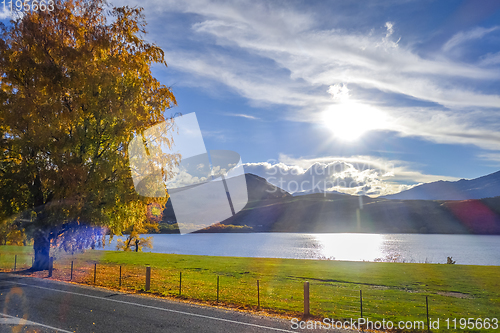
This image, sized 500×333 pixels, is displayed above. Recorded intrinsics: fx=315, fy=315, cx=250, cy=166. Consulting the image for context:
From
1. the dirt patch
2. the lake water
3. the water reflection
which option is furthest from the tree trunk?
the lake water

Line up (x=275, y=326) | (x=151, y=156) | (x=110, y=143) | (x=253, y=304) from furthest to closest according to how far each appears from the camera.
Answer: (x=151, y=156)
(x=110, y=143)
(x=253, y=304)
(x=275, y=326)

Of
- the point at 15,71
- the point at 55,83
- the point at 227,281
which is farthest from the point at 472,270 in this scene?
the point at 15,71

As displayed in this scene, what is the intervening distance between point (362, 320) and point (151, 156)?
17.3 metres

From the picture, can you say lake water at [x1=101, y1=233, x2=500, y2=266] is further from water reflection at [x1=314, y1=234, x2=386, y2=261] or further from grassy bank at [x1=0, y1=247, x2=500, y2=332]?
grassy bank at [x1=0, y1=247, x2=500, y2=332]

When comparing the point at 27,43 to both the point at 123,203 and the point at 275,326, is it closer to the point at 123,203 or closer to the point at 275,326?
the point at 123,203

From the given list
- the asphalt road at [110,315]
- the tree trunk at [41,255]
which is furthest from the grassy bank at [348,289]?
the asphalt road at [110,315]

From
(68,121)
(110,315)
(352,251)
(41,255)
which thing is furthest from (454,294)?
(352,251)

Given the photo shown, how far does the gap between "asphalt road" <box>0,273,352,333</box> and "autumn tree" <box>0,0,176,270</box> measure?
5901mm

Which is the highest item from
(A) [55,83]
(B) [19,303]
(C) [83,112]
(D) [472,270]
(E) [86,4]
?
(E) [86,4]

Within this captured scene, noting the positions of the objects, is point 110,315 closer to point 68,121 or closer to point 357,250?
point 68,121

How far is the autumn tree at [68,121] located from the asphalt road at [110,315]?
5.90 m

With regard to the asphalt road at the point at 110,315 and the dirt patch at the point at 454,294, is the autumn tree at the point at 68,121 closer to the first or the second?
the asphalt road at the point at 110,315

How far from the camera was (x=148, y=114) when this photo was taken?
73.0 ft

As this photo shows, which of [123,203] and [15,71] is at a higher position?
[15,71]
